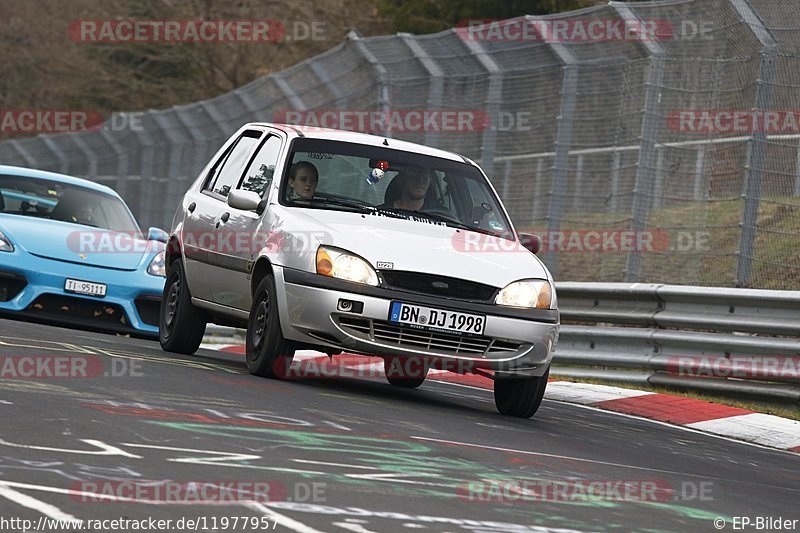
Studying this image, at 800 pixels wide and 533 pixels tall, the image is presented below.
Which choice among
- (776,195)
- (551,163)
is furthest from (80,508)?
(551,163)

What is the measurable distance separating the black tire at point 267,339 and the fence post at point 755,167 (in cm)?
487

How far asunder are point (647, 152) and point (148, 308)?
15.3 ft

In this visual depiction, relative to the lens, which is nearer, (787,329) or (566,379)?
(787,329)

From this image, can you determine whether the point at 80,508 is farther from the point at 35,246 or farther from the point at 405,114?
the point at 405,114

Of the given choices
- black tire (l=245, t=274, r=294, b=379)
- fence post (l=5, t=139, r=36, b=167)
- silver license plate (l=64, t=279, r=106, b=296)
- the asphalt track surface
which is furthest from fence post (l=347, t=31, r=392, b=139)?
fence post (l=5, t=139, r=36, b=167)

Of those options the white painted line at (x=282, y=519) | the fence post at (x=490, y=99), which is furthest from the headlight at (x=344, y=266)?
the fence post at (x=490, y=99)

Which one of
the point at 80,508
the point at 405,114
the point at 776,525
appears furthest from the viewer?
the point at 405,114

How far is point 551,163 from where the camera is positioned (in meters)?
15.2

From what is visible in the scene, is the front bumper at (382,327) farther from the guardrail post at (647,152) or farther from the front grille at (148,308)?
the guardrail post at (647,152)

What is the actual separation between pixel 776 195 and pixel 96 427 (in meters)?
7.47

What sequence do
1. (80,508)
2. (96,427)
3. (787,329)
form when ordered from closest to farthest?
(80,508)
(96,427)
(787,329)

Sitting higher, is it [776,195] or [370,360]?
[776,195]

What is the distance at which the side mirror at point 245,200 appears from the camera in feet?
31.2

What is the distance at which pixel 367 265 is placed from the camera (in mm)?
8688
